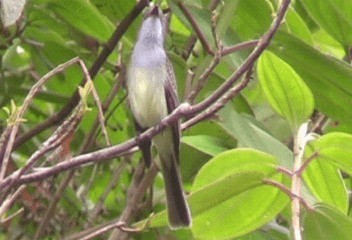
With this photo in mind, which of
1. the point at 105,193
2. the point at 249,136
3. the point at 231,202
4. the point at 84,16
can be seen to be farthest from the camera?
the point at 105,193

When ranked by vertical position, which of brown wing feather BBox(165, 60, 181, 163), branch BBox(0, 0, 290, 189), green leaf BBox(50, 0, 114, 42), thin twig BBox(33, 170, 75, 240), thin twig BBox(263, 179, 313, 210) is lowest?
thin twig BBox(33, 170, 75, 240)

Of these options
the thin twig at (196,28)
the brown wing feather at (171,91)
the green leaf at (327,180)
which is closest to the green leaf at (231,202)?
the green leaf at (327,180)

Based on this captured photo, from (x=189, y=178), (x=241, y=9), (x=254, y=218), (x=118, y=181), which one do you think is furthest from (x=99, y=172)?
(x=254, y=218)

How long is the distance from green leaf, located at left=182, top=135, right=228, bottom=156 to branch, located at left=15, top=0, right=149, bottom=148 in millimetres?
287

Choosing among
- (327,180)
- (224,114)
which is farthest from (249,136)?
(327,180)

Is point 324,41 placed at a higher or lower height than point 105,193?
higher

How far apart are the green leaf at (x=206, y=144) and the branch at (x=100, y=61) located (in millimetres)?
287

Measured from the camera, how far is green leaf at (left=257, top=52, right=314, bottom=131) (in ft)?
5.88

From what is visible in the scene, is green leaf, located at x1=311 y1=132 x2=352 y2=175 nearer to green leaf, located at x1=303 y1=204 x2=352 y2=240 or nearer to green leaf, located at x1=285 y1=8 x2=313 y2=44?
green leaf, located at x1=303 y1=204 x2=352 y2=240

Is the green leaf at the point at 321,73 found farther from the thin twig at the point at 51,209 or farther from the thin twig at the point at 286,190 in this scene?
the thin twig at the point at 51,209

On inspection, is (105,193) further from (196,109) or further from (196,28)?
(196,109)

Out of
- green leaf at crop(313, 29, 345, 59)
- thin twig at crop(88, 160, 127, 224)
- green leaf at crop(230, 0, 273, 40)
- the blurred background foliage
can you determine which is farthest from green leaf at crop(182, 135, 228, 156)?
green leaf at crop(313, 29, 345, 59)

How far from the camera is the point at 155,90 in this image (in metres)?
2.16

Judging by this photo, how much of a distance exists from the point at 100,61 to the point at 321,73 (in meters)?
0.49
